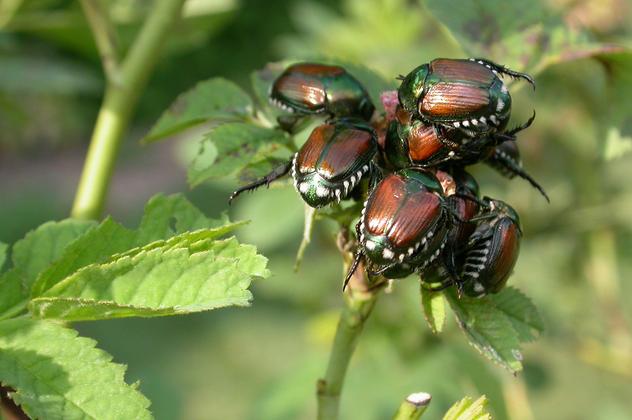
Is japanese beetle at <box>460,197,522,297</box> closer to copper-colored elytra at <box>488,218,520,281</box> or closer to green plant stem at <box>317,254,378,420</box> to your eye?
copper-colored elytra at <box>488,218,520,281</box>

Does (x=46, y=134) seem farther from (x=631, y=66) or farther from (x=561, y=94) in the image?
(x=631, y=66)

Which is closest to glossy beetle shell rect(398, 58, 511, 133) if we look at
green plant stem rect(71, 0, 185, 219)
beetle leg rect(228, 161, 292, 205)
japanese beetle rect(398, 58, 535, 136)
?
japanese beetle rect(398, 58, 535, 136)

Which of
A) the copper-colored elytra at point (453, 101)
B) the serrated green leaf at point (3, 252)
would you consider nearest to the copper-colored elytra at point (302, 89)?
the copper-colored elytra at point (453, 101)

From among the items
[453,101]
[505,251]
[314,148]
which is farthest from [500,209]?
[314,148]

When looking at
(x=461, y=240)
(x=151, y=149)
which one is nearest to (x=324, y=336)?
(x=461, y=240)

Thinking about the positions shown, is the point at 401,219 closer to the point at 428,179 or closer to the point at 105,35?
the point at 428,179

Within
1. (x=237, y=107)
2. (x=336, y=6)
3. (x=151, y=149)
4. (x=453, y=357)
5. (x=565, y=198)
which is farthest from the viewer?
(x=336, y=6)

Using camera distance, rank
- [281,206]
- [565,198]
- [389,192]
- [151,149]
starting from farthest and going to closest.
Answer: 1. [151,149]
2. [565,198]
3. [281,206]
4. [389,192]
